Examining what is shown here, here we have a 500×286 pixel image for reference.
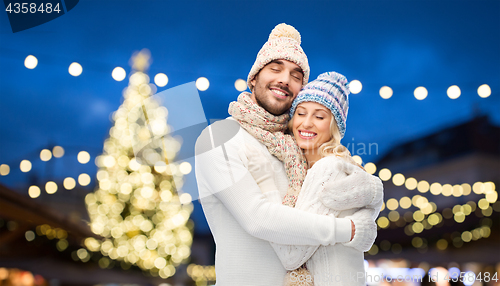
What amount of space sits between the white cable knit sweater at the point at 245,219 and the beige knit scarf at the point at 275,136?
0.04 m

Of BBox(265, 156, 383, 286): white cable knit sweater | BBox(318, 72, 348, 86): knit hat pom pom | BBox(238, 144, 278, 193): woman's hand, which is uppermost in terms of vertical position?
BBox(318, 72, 348, 86): knit hat pom pom

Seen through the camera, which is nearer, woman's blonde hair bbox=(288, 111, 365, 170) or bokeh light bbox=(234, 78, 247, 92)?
woman's blonde hair bbox=(288, 111, 365, 170)

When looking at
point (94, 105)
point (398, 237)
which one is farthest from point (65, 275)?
point (398, 237)

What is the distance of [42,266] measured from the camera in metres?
9.00

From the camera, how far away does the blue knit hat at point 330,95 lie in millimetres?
1990

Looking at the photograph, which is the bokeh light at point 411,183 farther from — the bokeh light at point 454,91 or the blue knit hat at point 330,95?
the blue knit hat at point 330,95

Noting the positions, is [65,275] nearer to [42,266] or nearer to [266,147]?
[42,266]

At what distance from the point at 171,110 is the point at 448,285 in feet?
28.5

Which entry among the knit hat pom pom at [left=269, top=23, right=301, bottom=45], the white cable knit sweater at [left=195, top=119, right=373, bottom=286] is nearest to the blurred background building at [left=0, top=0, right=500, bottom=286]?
the knit hat pom pom at [left=269, top=23, right=301, bottom=45]

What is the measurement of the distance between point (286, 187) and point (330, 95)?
54 cm

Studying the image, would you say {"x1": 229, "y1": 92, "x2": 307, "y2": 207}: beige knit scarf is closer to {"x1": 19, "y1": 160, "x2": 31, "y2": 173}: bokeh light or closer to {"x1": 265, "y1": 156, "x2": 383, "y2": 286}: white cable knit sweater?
{"x1": 265, "y1": 156, "x2": 383, "y2": 286}: white cable knit sweater

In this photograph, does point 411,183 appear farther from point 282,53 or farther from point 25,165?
point 25,165

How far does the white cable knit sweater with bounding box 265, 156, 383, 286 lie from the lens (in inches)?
64.7

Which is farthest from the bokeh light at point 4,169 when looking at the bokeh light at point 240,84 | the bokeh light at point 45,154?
the bokeh light at point 240,84
